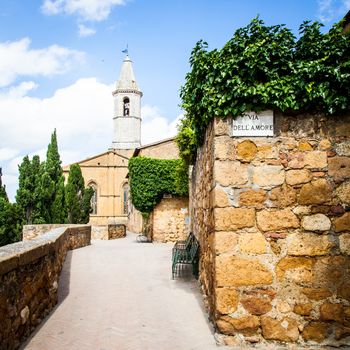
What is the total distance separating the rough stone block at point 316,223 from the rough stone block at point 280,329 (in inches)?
41.8

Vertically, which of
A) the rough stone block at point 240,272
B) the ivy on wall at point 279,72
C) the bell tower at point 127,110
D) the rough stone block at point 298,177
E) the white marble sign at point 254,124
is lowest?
the rough stone block at point 240,272

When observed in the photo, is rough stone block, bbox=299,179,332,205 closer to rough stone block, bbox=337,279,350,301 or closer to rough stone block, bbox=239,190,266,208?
rough stone block, bbox=239,190,266,208

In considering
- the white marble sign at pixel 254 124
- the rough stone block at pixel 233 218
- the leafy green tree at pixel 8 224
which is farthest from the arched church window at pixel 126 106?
the rough stone block at pixel 233 218

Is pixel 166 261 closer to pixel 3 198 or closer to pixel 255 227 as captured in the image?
pixel 255 227

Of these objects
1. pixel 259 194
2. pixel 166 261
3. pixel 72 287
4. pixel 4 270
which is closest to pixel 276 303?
pixel 259 194

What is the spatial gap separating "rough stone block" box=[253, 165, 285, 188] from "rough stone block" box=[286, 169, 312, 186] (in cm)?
8

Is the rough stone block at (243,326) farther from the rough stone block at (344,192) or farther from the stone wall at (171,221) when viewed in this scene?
the stone wall at (171,221)

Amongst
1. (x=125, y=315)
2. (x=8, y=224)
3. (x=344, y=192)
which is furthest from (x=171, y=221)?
(x=344, y=192)

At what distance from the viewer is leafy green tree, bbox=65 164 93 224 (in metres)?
29.9

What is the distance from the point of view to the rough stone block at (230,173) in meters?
4.36

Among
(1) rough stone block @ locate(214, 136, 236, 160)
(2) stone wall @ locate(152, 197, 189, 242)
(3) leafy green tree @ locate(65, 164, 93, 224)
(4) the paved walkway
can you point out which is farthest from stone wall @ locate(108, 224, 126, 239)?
(1) rough stone block @ locate(214, 136, 236, 160)

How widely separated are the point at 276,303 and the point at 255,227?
34.8 inches

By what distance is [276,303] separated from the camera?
165 inches

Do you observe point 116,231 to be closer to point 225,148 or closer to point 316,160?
point 225,148
